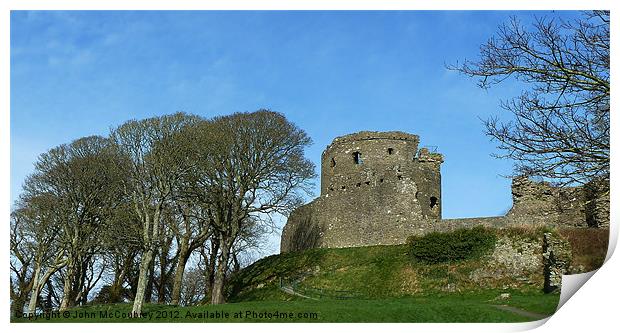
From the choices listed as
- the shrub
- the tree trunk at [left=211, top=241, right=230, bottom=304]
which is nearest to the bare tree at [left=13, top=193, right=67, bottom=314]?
the tree trunk at [left=211, top=241, right=230, bottom=304]

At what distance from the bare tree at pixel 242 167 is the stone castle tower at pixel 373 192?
599 cm

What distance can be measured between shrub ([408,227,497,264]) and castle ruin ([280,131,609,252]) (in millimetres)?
2730

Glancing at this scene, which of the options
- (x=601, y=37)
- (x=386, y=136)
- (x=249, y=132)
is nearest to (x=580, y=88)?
(x=601, y=37)

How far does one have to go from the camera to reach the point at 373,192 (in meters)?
41.4

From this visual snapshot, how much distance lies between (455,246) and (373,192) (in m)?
8.08

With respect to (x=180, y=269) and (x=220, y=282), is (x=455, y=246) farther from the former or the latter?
(x=180, y=269)

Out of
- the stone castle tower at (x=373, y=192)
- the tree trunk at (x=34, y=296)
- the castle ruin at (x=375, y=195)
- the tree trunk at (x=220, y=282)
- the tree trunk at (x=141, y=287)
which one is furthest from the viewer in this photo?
the stone castle tower at (x=373, y=192)

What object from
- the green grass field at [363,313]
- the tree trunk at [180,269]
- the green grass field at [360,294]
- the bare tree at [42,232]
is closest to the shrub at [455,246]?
the green grass field at [360,294]

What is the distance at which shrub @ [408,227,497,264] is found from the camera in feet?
112

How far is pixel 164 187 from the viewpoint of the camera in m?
30.2

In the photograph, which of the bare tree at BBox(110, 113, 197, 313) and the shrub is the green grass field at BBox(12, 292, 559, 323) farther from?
the shrub

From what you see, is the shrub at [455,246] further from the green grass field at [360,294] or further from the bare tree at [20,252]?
the bare tree at [20,252]

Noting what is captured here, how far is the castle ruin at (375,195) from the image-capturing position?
4028 centimetres

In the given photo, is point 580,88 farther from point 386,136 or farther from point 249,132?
point 386,136
